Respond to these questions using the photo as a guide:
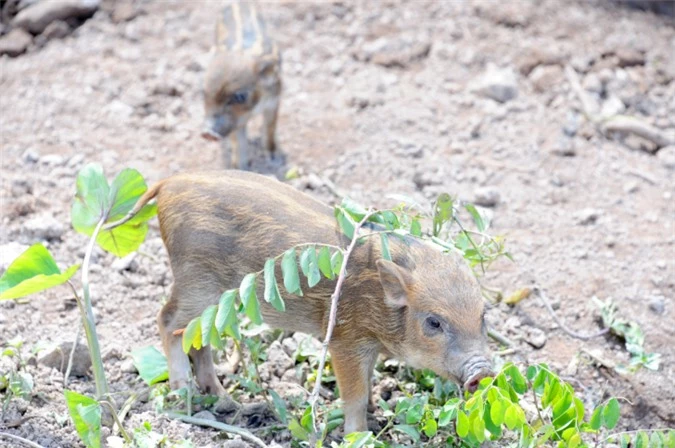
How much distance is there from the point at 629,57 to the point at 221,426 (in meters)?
4.40

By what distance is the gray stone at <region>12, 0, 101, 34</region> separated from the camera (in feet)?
23.9

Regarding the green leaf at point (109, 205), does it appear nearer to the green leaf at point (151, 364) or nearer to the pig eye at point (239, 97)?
the green leaf at point (151, 364)

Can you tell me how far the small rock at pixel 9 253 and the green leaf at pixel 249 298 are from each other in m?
1.64

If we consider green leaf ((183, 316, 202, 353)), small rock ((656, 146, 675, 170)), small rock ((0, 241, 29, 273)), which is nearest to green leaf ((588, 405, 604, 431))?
green leaf ((183, 316, 202, 353))

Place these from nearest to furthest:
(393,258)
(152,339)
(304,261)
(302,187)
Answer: (304,261), (393,258), (152,339), (302,187)

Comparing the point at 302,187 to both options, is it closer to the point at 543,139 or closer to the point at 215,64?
the point at 215,64

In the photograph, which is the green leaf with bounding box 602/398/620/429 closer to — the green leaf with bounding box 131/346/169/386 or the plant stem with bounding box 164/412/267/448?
the plant stem with bounding box 164/412/267/448

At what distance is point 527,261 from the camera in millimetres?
5211

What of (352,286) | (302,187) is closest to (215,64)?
(302,187)

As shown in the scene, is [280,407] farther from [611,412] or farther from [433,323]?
[611,412]

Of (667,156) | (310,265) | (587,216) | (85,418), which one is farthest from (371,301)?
(667,156)

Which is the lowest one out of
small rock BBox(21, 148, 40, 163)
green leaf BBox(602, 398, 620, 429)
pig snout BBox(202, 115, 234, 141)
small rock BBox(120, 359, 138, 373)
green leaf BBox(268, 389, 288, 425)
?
small rock BBox(120, 359, 138, 373)

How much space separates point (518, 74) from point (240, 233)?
3.50 metres

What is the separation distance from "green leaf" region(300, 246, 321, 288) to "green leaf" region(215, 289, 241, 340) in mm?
240
